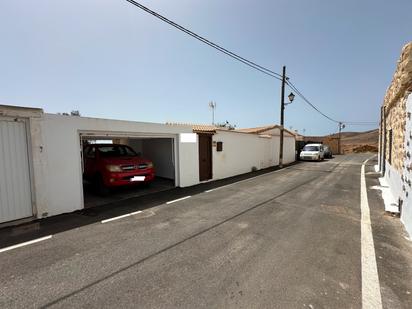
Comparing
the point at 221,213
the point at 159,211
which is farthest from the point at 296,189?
the point at 159,211

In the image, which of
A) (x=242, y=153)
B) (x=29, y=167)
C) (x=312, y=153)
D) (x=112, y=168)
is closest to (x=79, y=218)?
(x=29, y=167)

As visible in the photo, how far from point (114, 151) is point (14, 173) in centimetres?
369

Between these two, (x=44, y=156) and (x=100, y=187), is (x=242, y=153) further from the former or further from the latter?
(x=44, y=156)

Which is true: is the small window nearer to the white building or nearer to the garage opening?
the garage opening

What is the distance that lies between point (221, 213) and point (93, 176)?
5.09 meters

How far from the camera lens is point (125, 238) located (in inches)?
158

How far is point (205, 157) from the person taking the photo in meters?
10.1

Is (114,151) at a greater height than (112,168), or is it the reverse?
(114,151)

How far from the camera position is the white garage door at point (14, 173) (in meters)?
4.62

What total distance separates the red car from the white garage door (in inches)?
93.7

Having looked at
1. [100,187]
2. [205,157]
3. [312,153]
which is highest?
[205,157]

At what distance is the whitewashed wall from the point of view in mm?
10734

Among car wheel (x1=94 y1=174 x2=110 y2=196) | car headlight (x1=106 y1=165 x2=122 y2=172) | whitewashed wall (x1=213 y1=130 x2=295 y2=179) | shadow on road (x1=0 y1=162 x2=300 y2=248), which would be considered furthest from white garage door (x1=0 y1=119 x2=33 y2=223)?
whitewashed wall (x1=213 y1=130 x2=295 y2=179)

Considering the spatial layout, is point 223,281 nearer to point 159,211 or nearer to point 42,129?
point 159,211
